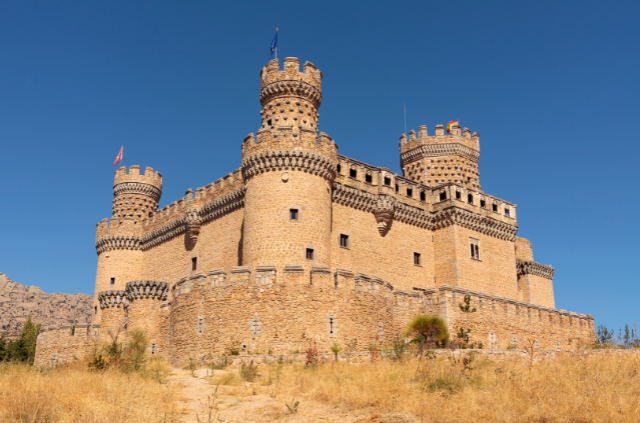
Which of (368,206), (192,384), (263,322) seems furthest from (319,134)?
(192,384)

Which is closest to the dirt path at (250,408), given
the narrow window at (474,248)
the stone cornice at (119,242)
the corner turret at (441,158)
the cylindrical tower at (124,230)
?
the narrow window at (474,248)

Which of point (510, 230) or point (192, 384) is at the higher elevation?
point (510, 230)

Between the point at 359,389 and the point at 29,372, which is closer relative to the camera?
the point at 359,389

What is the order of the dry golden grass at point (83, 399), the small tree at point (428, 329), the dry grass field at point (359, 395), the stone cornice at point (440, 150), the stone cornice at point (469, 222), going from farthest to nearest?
1. the stone cornice at point (440, 150)
2. the stone cornice at point (469, 222)
3. the small tree at point (428, 329)
4. the dry golden grass at point (83, 399)
5. the dry grass field at point (359, 395)

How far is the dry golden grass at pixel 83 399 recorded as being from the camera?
424 inches

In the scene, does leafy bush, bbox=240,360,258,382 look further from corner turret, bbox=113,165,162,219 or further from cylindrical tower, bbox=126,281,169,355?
corner turret, bbox=113,165,162,219

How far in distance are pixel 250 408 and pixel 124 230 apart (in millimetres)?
28633

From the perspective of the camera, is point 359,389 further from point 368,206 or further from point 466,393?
point 368,206

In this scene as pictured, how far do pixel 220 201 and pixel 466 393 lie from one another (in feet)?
72.5

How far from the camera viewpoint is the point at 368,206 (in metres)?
31.0

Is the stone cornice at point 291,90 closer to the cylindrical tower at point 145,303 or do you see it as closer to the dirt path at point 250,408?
the cylindrical tower at point 145,303

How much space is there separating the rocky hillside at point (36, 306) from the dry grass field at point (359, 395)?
2250 inches

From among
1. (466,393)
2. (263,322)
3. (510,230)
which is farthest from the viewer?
(510,230)

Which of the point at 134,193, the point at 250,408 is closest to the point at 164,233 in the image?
the point at 134,193
